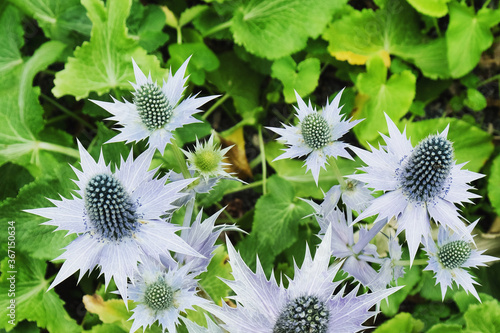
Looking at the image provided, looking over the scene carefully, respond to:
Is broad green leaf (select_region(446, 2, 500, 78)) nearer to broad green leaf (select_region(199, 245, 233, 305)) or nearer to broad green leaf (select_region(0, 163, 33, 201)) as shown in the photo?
broad green leaf (select_region(199, 245, 233, 305))

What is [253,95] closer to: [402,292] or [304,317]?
[402,292]

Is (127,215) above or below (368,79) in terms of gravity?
below

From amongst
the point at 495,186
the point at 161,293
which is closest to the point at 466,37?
the point at 495,186

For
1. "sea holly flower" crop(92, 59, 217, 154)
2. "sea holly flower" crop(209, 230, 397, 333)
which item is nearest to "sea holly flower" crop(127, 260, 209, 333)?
"sea holly flower" crop(209, 230, 397, 333)

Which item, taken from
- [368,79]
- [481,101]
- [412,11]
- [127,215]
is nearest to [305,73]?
[368,79]

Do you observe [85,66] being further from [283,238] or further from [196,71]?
[283,238]

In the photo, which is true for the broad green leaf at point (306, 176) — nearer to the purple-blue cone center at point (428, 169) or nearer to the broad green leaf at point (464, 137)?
the broad green leaf at point (464, 137)

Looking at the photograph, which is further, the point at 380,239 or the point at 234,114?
the point at 234,114
